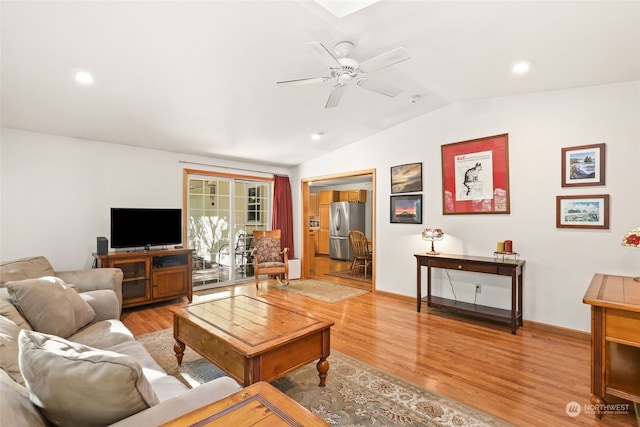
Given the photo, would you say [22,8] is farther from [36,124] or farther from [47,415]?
[47,415]

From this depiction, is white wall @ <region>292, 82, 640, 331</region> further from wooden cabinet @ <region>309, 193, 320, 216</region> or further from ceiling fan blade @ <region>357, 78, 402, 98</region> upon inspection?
wooden cabinet @ <region>309, 193, 320, 216</region>

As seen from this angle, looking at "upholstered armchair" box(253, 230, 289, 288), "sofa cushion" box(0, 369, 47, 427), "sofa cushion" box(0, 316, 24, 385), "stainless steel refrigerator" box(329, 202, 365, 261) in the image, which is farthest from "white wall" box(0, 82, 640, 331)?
"sofa cushion" box(0, 369, 47, 427)

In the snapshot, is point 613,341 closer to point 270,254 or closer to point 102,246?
point 270,254

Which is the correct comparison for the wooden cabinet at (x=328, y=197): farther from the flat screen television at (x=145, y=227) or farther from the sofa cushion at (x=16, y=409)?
the sofa cushion at (x=16, y=409)

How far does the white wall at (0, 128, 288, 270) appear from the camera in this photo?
3.65 m

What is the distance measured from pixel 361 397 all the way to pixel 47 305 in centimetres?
225

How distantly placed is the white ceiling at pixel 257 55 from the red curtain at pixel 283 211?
2440 mm

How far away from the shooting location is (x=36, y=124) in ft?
11.8

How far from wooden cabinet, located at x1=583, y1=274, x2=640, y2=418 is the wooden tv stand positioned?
15.1 feet

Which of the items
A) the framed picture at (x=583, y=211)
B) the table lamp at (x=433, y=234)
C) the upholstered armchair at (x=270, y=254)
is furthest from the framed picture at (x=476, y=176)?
the upholstered armchair at (x=270, y=254)

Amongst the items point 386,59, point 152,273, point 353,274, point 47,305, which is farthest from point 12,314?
point 353,274

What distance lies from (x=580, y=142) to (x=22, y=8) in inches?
194

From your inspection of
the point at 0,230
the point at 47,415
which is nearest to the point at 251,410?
the point at 47,415

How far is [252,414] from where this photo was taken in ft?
3.18
